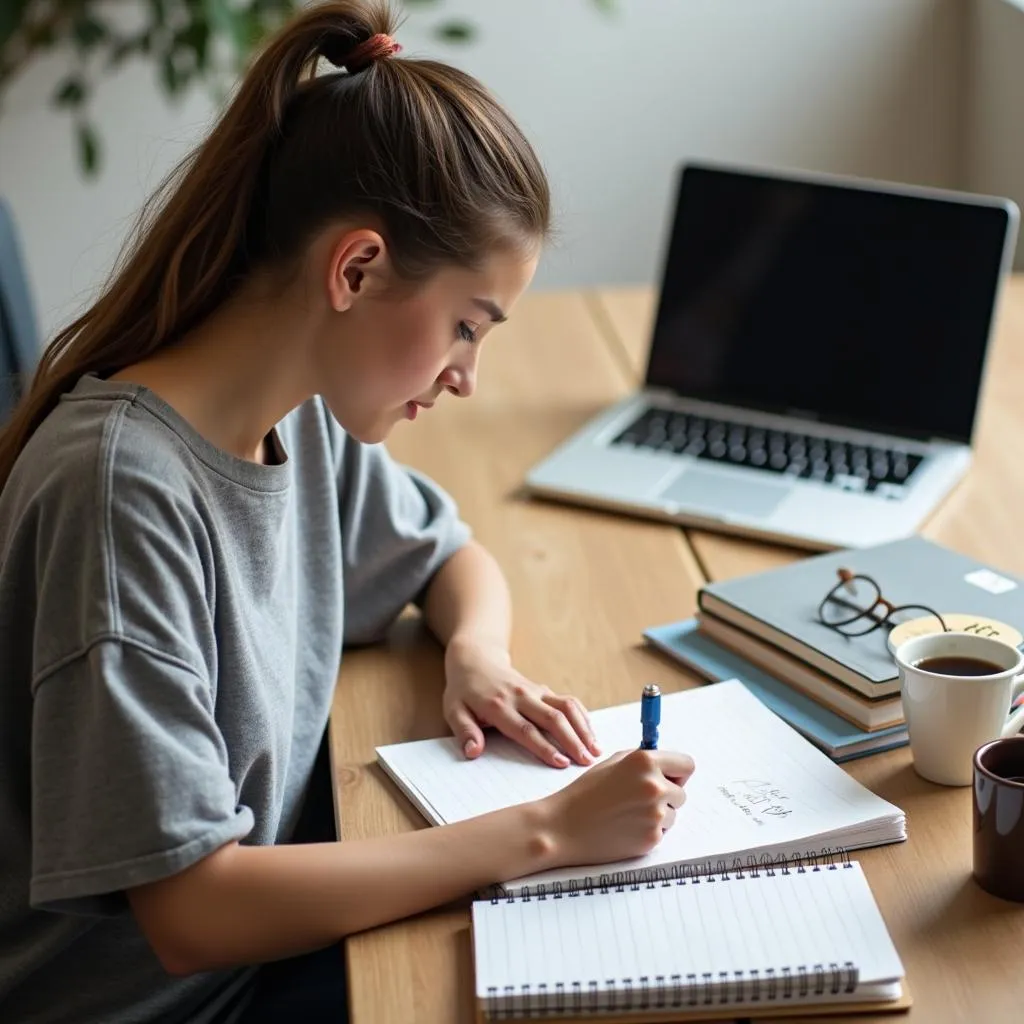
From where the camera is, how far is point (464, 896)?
0.92m

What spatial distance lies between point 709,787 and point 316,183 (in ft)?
1.64

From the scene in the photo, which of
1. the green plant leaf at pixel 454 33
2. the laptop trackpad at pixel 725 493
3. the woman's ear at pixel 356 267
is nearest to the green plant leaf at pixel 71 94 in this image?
the green plant leaf at pixel 454 33

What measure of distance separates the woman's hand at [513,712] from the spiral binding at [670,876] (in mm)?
144

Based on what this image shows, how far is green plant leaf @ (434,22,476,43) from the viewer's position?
2.76 metres

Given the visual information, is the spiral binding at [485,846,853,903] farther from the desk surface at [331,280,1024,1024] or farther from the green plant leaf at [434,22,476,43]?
the green plant leaf at [434,22,476,43]

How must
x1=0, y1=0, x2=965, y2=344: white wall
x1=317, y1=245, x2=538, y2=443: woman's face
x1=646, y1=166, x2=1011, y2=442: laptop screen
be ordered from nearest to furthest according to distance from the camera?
x1=317, y1=245, x2=538, y2=443: woman's face, x1=646, y1=166, x2=1011, y2=442: laptop screen, x1=0, y1=0, x2=965, y2=344: white wall

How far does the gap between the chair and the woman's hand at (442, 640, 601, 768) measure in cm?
63

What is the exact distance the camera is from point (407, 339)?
105 cm

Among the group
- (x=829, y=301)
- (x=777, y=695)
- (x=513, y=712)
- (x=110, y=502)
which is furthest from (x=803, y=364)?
(x=110, y=502)

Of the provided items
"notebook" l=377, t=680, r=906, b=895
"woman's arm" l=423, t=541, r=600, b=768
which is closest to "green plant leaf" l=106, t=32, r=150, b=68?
"woman's arm" l=423, t=541, r=600, b=768

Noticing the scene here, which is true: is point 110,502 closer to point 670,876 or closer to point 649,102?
point 670,876

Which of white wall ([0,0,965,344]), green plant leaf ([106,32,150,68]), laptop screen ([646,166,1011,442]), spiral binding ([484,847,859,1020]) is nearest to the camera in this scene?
spiral binding ([484,847,859,1020])

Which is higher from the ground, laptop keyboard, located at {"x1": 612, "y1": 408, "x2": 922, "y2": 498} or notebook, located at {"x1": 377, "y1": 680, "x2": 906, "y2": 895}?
laptop keyboard, located at {"x1": 612, "y1": 408, "x2": 922, "y2": 498}

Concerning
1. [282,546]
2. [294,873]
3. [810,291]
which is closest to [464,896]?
[294,873]
